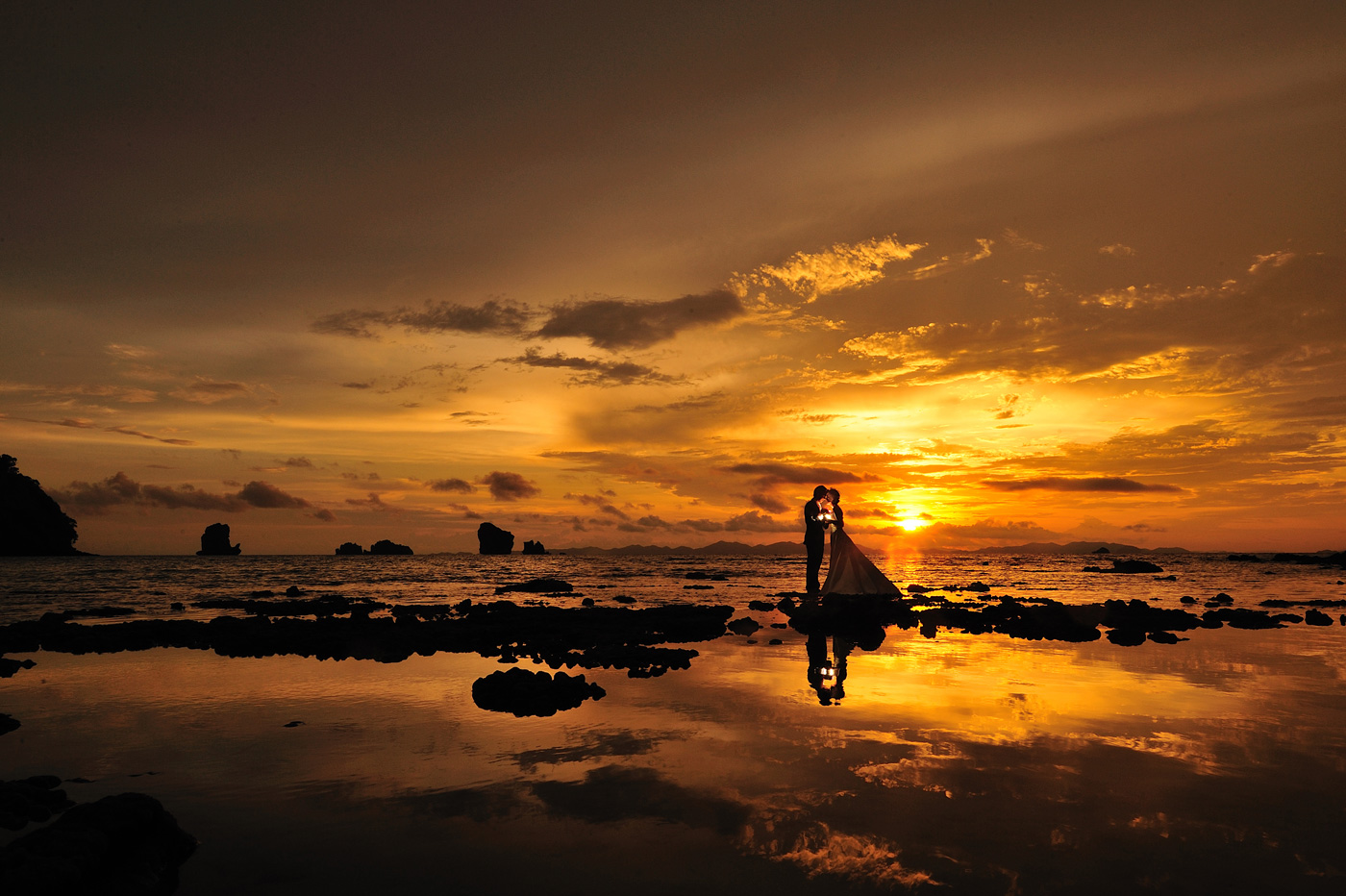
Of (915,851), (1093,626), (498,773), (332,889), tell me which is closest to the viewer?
(332,889)

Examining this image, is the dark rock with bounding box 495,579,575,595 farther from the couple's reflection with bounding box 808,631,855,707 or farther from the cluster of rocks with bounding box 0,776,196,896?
the cluster of rocks with bounding box 0,776,196,896

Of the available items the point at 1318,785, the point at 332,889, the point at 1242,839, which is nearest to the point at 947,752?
the point at 1242,839

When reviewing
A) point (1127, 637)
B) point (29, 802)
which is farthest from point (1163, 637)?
point (29, 802)

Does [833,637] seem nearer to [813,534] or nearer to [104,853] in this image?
[813,534]

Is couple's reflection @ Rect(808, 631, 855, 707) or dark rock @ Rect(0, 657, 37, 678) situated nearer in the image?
couple's reflection @ Rect(808, 631, 855, 707)

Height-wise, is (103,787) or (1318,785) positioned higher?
(1318,785)

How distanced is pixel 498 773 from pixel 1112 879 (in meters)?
6.62

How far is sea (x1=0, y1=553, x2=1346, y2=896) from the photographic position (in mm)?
6398

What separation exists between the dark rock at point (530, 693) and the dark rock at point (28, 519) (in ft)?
673

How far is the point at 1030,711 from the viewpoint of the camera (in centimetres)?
1220

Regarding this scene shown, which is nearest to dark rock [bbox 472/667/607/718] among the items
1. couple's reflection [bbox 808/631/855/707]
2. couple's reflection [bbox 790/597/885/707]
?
couple's reflection [bbox 808/631/855/707]

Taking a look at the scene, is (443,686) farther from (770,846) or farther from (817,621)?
(817,621)

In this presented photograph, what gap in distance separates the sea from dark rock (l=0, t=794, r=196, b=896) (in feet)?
0.53

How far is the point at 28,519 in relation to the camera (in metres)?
167
